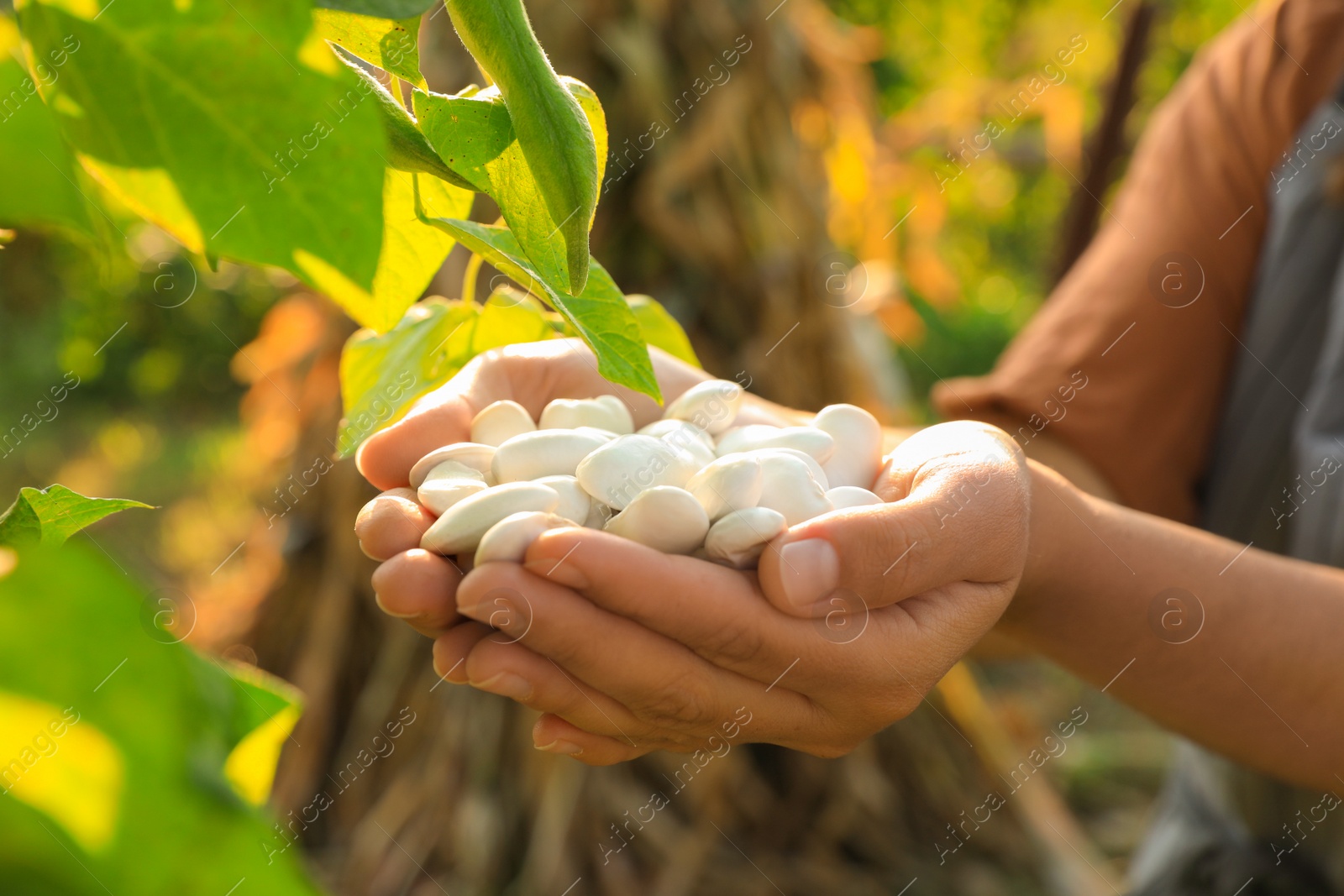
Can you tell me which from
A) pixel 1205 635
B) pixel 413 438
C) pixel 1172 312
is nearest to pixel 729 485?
pixel 413 438

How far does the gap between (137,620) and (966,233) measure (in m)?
3.68

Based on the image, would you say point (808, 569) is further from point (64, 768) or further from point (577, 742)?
point (64, 768)

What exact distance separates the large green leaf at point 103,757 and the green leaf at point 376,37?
0.13m

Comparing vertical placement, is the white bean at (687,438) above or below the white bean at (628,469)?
below

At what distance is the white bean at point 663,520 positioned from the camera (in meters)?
0.33

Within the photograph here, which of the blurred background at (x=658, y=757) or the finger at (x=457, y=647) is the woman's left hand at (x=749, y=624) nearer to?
the finger at (x=457, y=647)

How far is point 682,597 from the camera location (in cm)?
32

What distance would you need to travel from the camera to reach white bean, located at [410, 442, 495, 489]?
0.37m

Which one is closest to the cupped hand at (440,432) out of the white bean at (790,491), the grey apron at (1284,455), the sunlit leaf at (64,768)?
the white bean at (790,491)

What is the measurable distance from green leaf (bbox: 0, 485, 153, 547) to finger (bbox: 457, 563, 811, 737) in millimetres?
113

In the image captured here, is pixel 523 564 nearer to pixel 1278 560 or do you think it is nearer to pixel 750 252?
pixel 1278 560

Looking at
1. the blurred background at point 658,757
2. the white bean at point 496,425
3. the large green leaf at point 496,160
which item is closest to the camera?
the large green leaf at point 496,160

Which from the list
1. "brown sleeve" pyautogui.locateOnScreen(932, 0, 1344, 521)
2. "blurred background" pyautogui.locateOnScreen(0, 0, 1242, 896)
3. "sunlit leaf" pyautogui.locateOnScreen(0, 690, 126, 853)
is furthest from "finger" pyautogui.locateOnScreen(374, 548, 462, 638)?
"brown sleeve" pyautogui.locateOnScreen(932, 0, 1344, 521)

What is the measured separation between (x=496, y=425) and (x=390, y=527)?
3.2 inches
